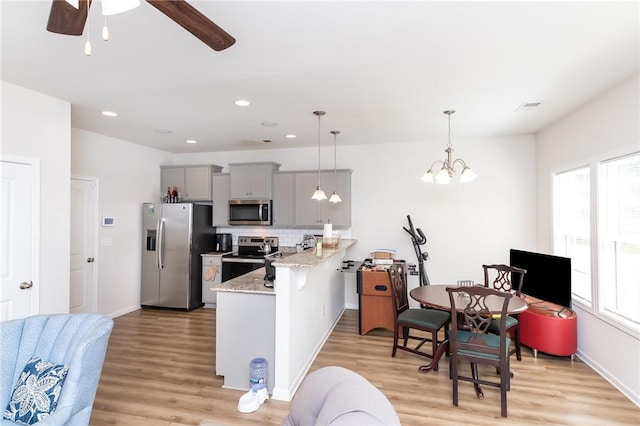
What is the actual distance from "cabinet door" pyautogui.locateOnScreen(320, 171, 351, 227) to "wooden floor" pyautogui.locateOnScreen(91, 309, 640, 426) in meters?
1.82

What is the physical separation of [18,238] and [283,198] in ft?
10.7

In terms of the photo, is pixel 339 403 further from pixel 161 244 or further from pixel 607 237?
pixel 161 244

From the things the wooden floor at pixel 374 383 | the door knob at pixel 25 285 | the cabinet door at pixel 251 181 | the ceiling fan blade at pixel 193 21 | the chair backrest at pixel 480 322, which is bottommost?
the wooden floor at pixel 374 383

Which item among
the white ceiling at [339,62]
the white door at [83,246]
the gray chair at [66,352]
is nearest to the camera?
the gray chair at [66,352]

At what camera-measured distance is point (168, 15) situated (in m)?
1.34

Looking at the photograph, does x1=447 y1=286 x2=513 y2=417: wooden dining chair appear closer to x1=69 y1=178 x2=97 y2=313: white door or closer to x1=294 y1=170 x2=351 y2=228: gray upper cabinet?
x1=294 y1=170 x2=351 y2=228: gray upper cabinet

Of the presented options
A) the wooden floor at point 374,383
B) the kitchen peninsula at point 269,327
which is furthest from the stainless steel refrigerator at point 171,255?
the kitchen peninsula at point 269,327

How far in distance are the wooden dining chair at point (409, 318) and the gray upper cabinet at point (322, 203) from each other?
1.48 m

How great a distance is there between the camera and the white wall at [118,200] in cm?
466

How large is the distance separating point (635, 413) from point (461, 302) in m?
1.43

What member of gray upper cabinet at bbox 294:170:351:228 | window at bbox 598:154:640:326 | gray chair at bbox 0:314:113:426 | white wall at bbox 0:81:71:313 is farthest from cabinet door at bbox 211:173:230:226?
window at bbox 598:154:640:326

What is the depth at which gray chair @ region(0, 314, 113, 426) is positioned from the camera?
1786mm

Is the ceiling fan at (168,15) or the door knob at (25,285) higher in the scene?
the ceiling fan at (168,15)

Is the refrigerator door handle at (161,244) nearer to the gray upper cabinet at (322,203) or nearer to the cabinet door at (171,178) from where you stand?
the cabinet door at (171,178)
